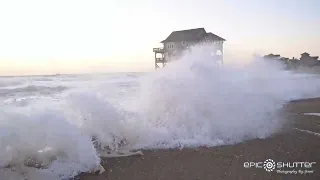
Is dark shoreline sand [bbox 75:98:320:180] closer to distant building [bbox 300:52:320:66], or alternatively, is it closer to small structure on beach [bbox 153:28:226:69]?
small structure on beach [bbox 153:28:226:69]

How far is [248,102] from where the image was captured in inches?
409

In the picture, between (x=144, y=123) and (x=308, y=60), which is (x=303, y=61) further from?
(x=144, y=123)

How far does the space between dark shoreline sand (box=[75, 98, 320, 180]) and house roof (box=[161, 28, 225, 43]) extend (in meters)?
24.0

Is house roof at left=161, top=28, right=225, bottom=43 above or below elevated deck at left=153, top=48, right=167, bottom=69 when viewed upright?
above

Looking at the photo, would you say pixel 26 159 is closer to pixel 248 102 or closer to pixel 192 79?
pixel 192 79

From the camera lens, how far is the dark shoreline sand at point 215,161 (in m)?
4.87

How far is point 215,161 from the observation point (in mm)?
5609

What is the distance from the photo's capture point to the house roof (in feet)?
99.8

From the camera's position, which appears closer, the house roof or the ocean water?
the ocean water

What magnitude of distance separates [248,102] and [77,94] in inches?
228

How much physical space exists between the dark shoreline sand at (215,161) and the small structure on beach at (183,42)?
23.7 m

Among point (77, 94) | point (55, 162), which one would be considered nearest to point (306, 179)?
point (55, 162)

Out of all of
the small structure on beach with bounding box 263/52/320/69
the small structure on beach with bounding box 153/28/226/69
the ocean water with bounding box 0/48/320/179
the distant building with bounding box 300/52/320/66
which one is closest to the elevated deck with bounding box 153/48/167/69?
the small structure on beach with bounding box 153/28/226/69

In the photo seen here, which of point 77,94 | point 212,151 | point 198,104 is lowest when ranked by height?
point 212,151
